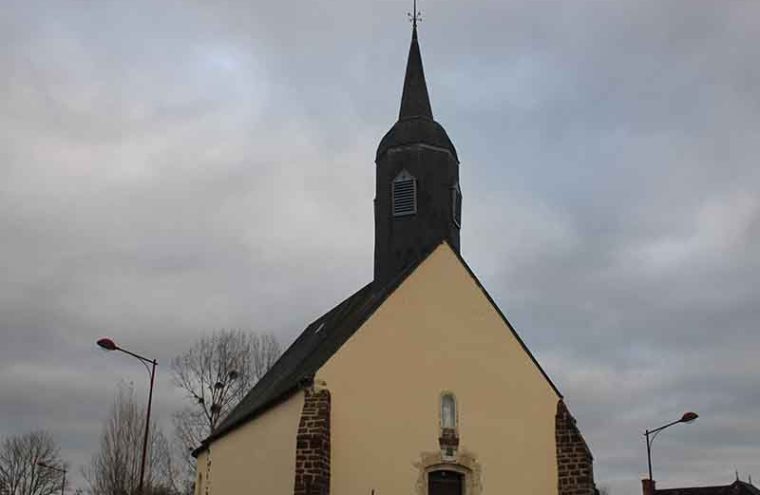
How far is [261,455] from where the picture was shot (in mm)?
16891

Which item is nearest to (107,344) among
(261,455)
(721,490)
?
(261,455)

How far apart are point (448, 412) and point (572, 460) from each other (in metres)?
2.69

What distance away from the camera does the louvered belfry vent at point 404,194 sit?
18266mm

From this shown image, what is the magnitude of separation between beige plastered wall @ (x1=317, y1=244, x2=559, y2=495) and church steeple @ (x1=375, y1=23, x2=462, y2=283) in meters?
1.47

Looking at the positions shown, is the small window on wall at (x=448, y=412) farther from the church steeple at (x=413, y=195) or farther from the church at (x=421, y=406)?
the church steeple at (x=413, y=195)

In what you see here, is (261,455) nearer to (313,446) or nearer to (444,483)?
(313,446)

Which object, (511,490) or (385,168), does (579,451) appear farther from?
(385,168)

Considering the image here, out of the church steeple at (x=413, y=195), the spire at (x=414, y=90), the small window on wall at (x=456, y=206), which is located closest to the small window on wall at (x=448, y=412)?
the church steeple at (x=413, y=195)

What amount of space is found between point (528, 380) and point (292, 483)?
5.07 meters

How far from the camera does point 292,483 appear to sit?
584 inches

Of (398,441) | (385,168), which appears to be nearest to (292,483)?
(398,441)

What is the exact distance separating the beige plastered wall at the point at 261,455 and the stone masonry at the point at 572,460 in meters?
5.23

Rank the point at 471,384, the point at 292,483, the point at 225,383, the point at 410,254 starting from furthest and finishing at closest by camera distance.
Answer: the point at 225,383, the point at 410,254, the point at 471,384, the point at 292,483

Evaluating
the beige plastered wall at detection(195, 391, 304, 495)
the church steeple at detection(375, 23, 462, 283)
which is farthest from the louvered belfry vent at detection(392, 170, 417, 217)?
the beige plastered wall at detection(195, 391, 304, 495)
